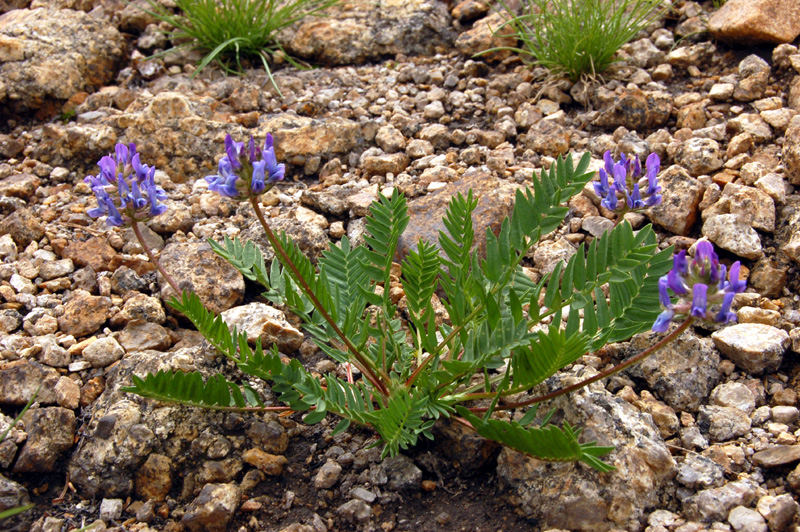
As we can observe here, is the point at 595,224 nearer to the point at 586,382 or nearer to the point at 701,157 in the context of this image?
the point at 701,157

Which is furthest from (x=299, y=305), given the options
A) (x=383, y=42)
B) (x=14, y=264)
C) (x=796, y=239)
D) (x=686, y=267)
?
(x=383, y=42)

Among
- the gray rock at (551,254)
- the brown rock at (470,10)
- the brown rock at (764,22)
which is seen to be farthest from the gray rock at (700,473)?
the brown rock at (470,10)

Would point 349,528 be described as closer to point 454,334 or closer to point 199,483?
point 199,483

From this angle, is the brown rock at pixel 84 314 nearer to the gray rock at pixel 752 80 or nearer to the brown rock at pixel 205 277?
the brown rock at pixel 205 277

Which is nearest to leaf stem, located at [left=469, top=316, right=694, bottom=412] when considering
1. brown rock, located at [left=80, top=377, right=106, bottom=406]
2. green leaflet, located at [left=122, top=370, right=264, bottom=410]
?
green leaflet, located at [left=122, top=370, right=264, bottom=410]

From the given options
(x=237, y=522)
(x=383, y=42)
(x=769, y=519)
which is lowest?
(x=237, y=522)

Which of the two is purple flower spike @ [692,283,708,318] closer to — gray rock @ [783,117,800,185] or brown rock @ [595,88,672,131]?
gray rock @ [783,117,800,185]
